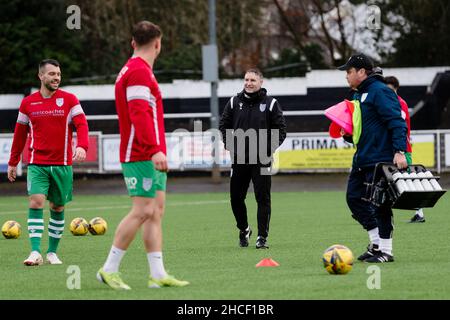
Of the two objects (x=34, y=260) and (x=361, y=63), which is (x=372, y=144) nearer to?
(x=361, y=63)

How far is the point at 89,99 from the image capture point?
45.5 meters

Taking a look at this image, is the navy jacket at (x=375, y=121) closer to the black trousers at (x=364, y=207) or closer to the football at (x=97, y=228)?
the black trousers at (x=364, y=207)

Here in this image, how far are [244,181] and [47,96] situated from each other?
298 centimetres

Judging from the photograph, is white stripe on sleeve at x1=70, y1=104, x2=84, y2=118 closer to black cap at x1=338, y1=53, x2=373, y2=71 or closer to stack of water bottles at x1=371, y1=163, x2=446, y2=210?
black cap at x1=338, y1=53, x2=373, y2=71

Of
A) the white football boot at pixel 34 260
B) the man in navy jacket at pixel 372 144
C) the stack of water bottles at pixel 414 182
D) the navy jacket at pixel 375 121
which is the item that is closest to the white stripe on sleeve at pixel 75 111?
the white football boot at pixel 34 260

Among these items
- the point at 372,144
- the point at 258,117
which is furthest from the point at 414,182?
the point at 258,117

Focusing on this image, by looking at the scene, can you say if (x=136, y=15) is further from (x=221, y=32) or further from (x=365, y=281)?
(x=365, y=281)

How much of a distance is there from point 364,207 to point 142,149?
3316 millimetres

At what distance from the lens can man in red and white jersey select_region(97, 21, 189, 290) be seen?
9203 mm

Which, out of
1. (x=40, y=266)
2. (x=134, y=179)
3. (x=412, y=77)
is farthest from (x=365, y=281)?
(x=412, y=77)

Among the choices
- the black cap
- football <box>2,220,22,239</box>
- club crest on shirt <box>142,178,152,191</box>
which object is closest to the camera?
club crest on shirt <box>142,178,152,191</box>

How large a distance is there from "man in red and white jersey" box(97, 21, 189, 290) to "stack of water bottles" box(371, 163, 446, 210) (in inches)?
108

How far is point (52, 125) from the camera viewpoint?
1238cm

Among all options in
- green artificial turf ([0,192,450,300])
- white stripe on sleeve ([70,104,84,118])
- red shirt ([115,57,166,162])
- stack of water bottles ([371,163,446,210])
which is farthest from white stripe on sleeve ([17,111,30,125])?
stack of water bottles ([371,163,446,210])
